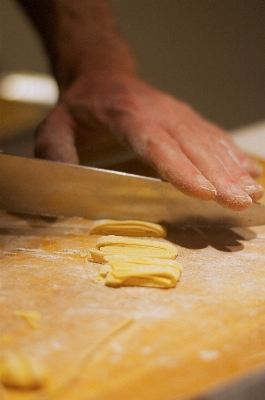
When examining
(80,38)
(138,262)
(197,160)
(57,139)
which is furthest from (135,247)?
(80,38)

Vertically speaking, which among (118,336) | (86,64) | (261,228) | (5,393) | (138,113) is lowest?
(5,393)

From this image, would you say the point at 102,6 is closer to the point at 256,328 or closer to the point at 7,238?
the point at 7,238

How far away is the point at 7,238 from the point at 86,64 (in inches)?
41.7

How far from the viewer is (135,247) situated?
123 centimetres

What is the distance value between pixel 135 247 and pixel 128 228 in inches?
5.4

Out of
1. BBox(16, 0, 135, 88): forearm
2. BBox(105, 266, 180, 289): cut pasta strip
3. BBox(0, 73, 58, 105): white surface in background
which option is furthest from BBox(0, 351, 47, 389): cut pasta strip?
BBox(0, 73, 58, 105): white surface in background

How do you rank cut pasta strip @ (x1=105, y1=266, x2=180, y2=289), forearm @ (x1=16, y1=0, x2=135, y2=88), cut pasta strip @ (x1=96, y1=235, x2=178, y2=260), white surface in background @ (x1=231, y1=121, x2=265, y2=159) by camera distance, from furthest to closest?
white surface in background @ (x1=231, y1=121, x2=265, y2=159) → forearm @ (x1=16, y1=0, x2=135, y2=88) → cut pasta strip @ (x1=96, y1=235, x2=178, y2=260) → cut pasta strip @ (x1=105, y1=266, x2=180, y2=289)

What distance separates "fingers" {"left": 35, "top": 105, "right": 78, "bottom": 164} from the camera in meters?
1.51

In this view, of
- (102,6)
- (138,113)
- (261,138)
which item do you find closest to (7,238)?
(138,113)

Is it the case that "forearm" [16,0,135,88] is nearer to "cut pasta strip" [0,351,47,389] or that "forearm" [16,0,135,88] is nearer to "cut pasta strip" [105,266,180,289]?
"cut pasta strip" [105,266,180,289]

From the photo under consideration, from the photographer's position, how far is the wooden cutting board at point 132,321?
0.76 metres

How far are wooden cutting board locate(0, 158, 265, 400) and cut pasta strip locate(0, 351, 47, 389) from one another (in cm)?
2

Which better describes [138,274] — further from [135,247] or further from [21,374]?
[21,374]

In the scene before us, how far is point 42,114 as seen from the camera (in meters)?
2.69
